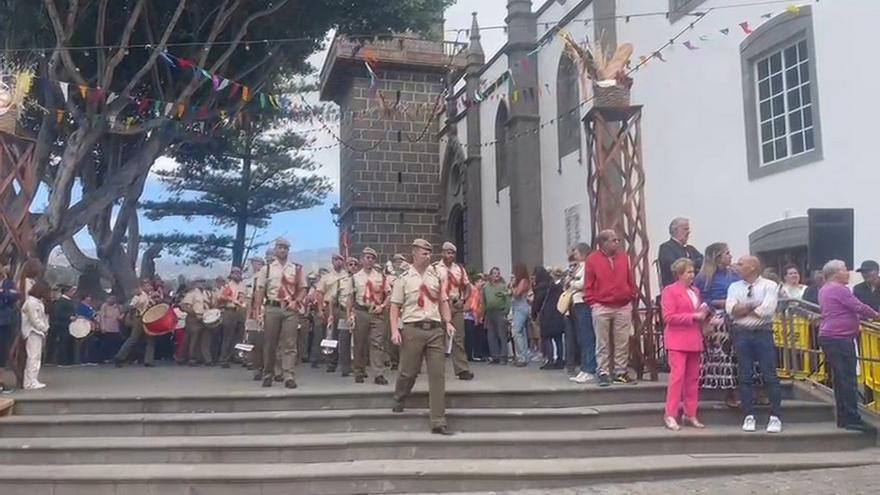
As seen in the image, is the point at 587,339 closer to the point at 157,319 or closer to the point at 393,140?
the point at 157,319

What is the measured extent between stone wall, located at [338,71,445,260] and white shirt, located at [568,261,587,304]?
16507mm

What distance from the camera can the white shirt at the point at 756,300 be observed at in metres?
8.35

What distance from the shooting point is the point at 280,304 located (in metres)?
→ 10.5

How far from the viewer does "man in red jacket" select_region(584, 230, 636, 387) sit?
9500 millimetres

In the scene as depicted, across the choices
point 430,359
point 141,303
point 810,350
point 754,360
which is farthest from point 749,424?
point 141,303

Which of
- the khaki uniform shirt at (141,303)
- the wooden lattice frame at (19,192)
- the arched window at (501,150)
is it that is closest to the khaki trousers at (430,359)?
the wooden lattice frame at (19,192)

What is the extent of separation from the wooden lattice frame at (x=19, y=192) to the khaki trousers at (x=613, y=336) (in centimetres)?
789

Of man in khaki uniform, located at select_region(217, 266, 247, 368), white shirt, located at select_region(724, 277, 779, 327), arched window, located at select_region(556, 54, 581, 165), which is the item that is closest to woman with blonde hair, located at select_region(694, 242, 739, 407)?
white shirt, located at select_region(724, 277, 779, 327)

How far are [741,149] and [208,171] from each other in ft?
72.8

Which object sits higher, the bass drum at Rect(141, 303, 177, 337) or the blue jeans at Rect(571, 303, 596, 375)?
the bass drum at Rect(141, 303, 177, 337)

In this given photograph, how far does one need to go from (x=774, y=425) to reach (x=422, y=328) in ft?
12.0

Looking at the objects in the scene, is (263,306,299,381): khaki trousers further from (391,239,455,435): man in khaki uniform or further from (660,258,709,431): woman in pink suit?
(660,258,709,431): woman in pink suit

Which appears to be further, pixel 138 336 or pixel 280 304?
pixel 138 336

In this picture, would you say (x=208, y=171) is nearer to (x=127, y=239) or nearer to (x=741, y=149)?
(x=127, y=239)
